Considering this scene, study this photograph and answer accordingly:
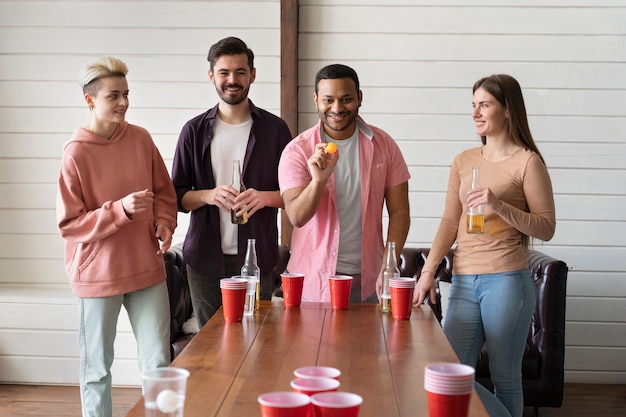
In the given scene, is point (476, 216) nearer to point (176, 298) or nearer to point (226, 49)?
point (226, 49)

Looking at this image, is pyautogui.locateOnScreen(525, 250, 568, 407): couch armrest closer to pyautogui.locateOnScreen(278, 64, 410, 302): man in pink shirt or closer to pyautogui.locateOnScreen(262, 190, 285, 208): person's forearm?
pyautogui.locateOnScreen(278, 64, 410, 302): man in pink shirt

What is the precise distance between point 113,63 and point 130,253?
734 millimetres

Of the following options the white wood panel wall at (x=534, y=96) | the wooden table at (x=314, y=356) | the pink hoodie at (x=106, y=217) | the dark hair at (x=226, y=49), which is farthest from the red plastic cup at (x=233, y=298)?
the white wood panel wall at (x=534, y=96)

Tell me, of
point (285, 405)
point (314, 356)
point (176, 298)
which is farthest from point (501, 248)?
point (176, 298)

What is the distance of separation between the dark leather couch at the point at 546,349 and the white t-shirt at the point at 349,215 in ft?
4.58

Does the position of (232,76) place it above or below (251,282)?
above

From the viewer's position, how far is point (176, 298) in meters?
4.15

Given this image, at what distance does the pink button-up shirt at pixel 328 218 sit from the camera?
2.89m

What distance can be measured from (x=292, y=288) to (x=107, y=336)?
0.79m

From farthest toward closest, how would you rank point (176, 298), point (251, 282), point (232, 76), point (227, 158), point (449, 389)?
1. point (176, 298)
2. point (227, 158)
3. point (232, 76)
4. point (251, 282)
5. point (449, 389)

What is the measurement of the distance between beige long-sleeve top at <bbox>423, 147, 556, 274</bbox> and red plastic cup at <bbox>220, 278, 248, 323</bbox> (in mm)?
782

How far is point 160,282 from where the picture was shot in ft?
10.2

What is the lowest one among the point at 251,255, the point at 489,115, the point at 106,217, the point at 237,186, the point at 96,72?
the point at 251,255

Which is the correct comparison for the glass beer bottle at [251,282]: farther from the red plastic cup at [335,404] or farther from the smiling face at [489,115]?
the red plastic cup at [335,404]
